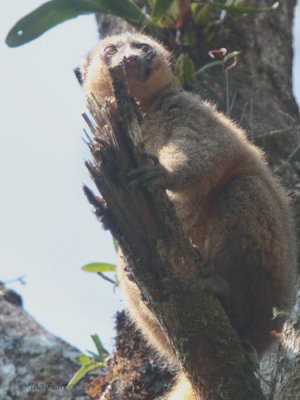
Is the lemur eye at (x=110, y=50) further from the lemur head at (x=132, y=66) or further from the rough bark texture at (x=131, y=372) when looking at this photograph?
the rough bark texture at (x=131, y=372)

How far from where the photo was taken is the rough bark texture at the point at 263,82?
5578 mm

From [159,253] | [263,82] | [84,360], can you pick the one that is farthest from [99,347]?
[263,82]

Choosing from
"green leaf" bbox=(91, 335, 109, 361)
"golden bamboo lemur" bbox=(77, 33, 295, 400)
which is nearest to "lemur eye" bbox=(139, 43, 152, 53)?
"golden bamboo lemur" bbox=(77, 33, 295, 400)

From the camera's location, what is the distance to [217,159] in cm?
423

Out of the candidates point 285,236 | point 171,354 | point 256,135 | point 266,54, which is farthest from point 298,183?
point 171,354

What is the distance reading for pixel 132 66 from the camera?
5.11 m

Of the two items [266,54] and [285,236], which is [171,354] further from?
[266,54]

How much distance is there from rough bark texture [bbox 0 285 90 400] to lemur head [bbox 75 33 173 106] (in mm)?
2319

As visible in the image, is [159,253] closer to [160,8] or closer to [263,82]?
[160,8]

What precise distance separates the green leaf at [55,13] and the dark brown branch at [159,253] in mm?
2851

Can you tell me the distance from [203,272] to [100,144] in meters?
1.06

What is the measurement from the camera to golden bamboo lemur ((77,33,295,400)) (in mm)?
3971

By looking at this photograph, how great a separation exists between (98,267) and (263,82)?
268 cm

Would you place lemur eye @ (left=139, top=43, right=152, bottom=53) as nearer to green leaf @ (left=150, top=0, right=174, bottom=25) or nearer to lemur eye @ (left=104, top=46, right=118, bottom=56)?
lemur eye @ (left=104, top=46, right=118, bottom=56)
